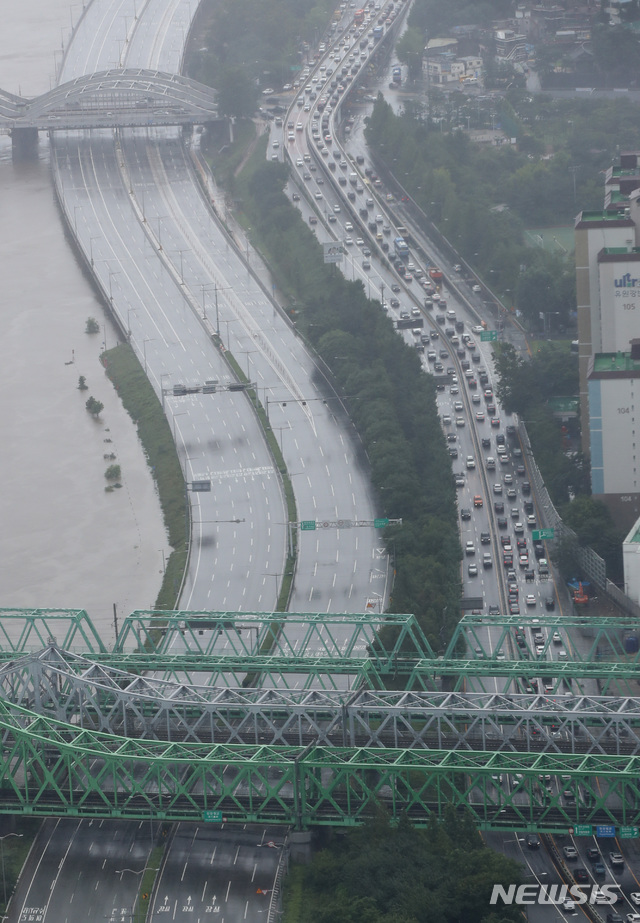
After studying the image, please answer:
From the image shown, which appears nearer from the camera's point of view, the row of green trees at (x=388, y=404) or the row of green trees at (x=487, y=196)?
the row of green trees at (x=388, y=404)

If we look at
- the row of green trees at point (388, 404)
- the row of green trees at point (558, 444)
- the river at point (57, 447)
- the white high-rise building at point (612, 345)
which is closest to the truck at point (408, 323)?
the row of green trees at point (388, 404)

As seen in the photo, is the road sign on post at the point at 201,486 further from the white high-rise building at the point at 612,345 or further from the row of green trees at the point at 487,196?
the row of green trees at the point at 487,196

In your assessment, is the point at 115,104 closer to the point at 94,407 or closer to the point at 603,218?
the point at 94,407

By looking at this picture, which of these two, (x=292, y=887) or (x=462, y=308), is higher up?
(x=462, y=308)

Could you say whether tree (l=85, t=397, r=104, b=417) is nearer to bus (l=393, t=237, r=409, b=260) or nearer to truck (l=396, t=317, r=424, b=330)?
truck (l=396, t=317, r=424, b=330)

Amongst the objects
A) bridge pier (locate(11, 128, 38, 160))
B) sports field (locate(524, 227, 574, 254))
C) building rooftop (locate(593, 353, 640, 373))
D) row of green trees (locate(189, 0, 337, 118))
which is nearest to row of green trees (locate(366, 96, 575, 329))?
sports field (locate(524, 227, 574, 254))

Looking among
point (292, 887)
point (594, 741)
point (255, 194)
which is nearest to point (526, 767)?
point (594, 741)

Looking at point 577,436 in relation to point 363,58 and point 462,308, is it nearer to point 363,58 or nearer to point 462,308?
point 462,308
